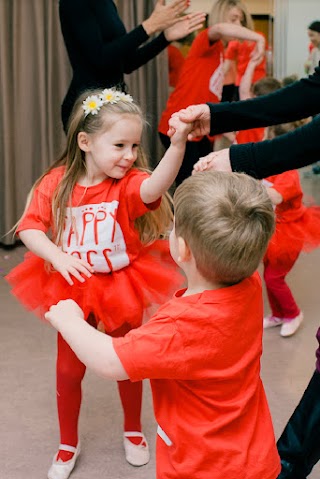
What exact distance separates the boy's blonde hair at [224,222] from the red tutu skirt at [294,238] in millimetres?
1500

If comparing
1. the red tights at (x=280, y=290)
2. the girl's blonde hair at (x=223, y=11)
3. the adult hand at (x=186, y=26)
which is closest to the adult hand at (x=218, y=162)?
the red tights at (x=280, y=290)

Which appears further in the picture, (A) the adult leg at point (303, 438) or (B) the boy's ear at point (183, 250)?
(A) the adult leg at point (303, 438)

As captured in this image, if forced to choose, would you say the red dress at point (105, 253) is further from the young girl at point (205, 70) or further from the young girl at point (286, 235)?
the young girl at point (205, 70)

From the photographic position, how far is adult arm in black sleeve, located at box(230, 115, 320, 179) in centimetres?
137

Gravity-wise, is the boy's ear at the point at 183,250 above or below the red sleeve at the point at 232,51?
above

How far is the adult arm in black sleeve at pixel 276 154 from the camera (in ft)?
4.50

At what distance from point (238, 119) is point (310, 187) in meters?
4.14

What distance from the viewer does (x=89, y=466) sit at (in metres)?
1.85

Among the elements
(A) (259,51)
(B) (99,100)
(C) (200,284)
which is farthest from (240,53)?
(C) (200,284)

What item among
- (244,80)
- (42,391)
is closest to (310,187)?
(244,80)

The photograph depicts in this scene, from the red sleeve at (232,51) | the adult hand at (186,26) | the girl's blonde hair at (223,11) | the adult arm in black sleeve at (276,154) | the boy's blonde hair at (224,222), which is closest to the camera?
the boy's blonde hair at (224,222)

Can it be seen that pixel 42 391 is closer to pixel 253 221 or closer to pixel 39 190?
pixel 39 190

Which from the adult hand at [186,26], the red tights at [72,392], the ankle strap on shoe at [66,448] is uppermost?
the adult hand at [186,26]

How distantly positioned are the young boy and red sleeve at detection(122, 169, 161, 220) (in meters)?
0.50
